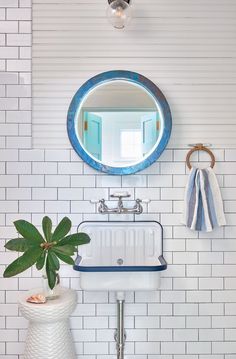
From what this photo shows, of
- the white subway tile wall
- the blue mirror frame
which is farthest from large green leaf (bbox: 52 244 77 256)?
the blue mirror frame

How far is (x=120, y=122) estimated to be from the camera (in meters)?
2.62

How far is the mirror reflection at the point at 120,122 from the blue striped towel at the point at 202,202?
36 centimetres

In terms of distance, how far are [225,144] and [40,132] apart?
1225 millimetres

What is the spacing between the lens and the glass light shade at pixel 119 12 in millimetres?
2395

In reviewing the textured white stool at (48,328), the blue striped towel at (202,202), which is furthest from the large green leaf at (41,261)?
the blue striped towel at (202,202)

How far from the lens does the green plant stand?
216cm

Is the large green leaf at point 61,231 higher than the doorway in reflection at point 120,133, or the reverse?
the doorway in reflection at point 120,133

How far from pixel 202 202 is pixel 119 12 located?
1272 mm

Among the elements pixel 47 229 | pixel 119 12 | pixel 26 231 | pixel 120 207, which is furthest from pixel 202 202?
pixel 119 12

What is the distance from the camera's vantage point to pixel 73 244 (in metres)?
2.24

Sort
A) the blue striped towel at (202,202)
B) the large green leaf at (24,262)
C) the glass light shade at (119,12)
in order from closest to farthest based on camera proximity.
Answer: the large green leaf at (24,262) → the glass light shade at (119,12) → the blue striped towel at (202,202)

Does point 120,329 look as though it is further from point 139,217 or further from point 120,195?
point 120,195

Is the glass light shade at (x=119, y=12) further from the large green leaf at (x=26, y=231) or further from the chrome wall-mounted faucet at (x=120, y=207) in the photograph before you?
the large green leaf at (x=26, y=231)

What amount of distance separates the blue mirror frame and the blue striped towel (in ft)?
0.93
